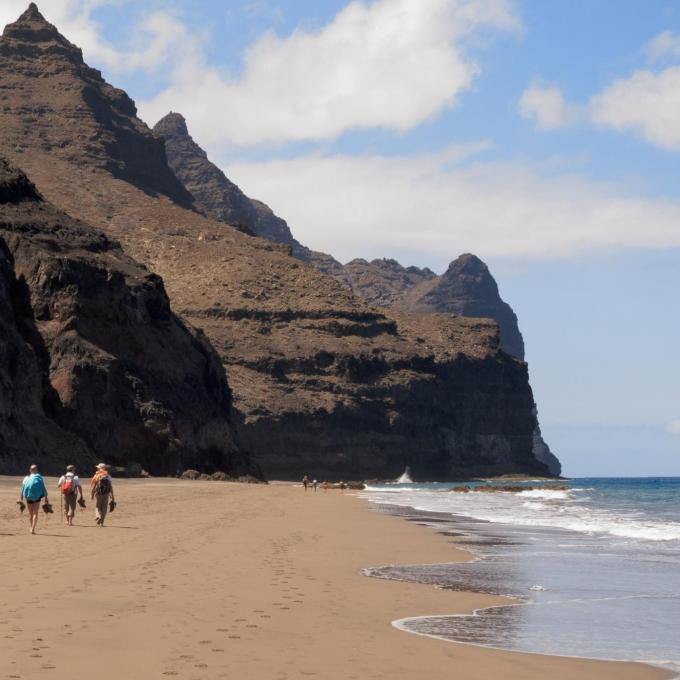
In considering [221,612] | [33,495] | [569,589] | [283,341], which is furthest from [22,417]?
[283,341]

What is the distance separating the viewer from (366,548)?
91.5 feet

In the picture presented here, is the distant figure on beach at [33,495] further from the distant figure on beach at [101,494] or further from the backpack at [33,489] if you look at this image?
the distant figure on beach at [101,494]

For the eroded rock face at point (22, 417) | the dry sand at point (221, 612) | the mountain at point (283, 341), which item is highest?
the mountain at point (283, 341)

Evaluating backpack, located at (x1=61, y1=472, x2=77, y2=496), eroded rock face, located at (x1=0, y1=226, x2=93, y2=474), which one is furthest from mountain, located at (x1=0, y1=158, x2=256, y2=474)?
backpack, located at (x1=61, y1=472, x2=77, y2=496)

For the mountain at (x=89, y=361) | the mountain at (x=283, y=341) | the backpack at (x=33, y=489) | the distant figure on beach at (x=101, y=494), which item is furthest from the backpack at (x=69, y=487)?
the mountain at (x=283, y=341)

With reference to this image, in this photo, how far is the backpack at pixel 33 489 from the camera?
90.1 feet

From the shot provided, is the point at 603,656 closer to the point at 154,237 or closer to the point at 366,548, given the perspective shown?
the point at 366,548

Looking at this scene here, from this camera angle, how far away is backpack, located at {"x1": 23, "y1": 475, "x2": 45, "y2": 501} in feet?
90.1

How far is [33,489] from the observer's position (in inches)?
1091

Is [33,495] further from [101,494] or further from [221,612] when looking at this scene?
[221,612]

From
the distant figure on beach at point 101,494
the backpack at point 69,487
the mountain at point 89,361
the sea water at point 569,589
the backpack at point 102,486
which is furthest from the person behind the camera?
the mountain at point 89,361

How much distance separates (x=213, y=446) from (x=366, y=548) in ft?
226

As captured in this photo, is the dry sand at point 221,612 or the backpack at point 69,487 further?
the backpack at point 69,487

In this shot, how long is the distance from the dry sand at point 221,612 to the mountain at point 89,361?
1591 inches
